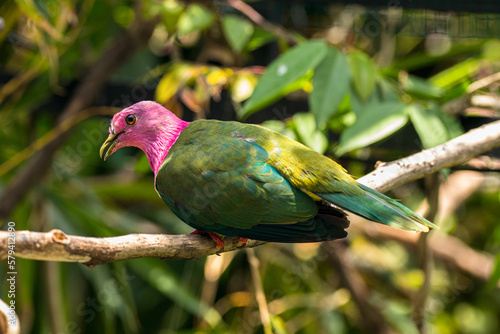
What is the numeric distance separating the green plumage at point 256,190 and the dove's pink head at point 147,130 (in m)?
0.04

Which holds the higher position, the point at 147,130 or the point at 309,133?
the point at 147,130

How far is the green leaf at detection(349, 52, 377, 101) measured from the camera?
1.72m

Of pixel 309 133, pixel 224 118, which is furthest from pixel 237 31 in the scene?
pixel 309 133

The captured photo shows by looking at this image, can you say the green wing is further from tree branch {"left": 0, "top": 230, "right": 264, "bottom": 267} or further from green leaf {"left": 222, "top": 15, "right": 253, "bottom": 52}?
green leaf {"left": 222, "top": 15, "right": 253, "bottom": 52}

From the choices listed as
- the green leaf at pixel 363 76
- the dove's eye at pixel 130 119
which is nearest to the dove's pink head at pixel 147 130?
the dove's eye at pixel 130 119

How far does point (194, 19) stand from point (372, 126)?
2.83 feet

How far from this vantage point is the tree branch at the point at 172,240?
93 cm

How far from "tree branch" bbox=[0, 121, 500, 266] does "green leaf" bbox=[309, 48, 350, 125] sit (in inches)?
8.7

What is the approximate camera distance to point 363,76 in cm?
173

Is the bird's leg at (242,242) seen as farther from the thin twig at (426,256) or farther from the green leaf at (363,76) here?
the thin twig at (426,256)

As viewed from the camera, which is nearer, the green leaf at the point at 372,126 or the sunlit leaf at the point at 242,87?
the green leaf at the point at 372,126

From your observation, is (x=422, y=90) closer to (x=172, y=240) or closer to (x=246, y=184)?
(x=246, y=184)

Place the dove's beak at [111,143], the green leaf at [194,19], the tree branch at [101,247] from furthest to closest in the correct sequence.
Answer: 1. the green leaf at [194,19]
2. the dove's beak at [111,143]
3. the tree branch at [101,247]

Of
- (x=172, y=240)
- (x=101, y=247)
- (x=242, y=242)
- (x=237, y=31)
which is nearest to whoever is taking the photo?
(x=101, y=247)
